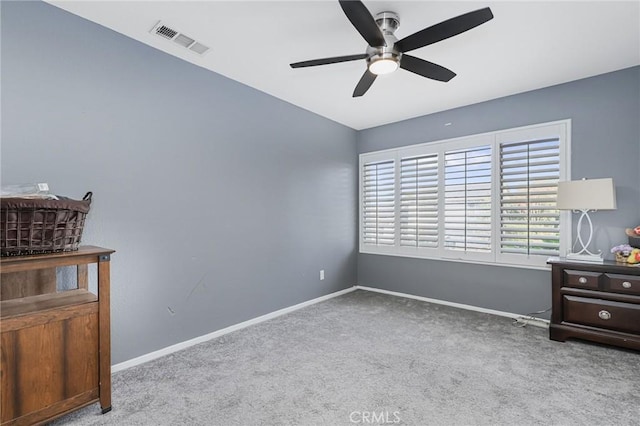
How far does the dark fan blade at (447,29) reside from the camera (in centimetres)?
167

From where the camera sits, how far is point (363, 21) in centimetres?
172

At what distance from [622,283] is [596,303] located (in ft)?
0.83

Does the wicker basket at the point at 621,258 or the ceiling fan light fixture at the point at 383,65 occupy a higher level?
the ceiling fan light fixture at the point at 383,65

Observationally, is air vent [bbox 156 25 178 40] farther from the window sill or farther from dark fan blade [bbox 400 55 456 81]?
the window sill

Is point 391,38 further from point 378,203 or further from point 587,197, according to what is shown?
point 378,203

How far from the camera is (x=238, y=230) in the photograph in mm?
3100

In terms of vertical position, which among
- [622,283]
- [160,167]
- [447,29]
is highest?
[447,29]

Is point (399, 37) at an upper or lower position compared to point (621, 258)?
upper

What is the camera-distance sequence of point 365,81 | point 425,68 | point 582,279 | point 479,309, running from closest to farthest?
point 425,68, point 365,81, point 582,279, point 479,309

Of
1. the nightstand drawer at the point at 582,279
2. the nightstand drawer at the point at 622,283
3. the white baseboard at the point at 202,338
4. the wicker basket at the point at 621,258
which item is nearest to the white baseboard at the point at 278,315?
the white baseboard at the point at 202,338

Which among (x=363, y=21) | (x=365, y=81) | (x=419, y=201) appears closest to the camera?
(x=363, y=21)

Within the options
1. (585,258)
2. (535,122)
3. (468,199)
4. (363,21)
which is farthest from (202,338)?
(535,122)

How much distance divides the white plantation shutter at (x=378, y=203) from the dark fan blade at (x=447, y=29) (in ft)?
8.13

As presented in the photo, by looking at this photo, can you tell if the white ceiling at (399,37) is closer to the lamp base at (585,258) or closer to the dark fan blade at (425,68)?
the dark fan blade at (425,68)
